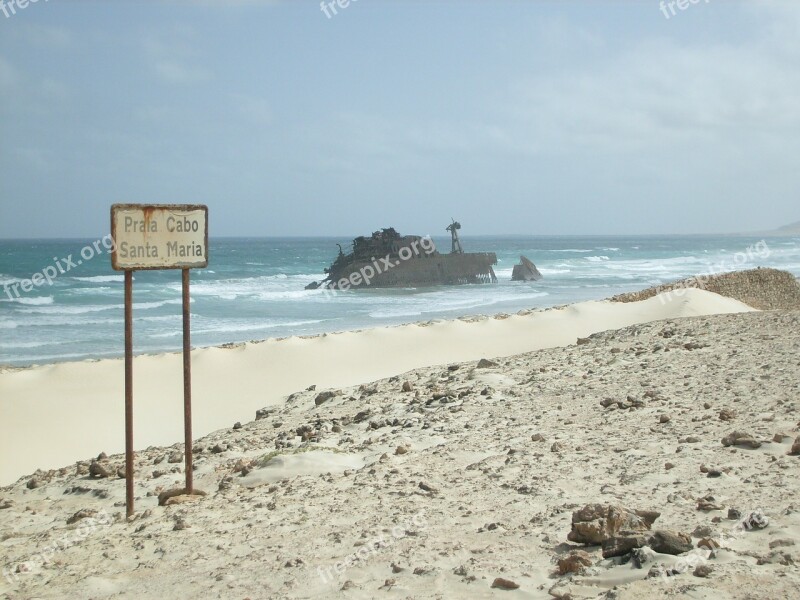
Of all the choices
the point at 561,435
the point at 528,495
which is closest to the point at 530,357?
the point at 561,435

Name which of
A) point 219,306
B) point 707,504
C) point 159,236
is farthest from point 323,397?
point 219,306

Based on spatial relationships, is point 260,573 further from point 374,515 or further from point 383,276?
point 383,276

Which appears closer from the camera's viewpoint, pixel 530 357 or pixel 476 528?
pixel 476 528

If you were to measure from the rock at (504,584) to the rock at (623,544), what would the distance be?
1.56ft

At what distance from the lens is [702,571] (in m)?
3.23

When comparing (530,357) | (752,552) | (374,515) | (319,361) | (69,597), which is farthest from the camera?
(319,361)

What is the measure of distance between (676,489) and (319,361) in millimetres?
9243

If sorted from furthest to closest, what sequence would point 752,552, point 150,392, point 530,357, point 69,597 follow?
1. point 150,392
2. point 530,357
3. point 69,597
4. point 752,552

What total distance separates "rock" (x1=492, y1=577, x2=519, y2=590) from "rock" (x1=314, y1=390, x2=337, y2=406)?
543 centimetres

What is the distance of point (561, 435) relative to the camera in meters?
5.84

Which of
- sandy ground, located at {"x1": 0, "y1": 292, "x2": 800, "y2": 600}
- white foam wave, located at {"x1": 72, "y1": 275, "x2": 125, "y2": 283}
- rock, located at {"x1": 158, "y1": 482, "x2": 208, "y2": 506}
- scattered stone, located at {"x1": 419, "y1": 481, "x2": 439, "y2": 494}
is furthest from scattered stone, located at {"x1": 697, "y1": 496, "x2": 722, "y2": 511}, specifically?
white foam wave, located at {"x1": 72, "y1": 275, "x2": 125, "y2": 283}

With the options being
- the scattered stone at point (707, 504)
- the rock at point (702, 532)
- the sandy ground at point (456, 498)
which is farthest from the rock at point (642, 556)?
the scattered stone at point (707, 504)

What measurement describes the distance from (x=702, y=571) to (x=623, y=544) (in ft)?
1.25

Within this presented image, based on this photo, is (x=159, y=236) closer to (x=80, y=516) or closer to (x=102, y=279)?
(x=80, y=516)
